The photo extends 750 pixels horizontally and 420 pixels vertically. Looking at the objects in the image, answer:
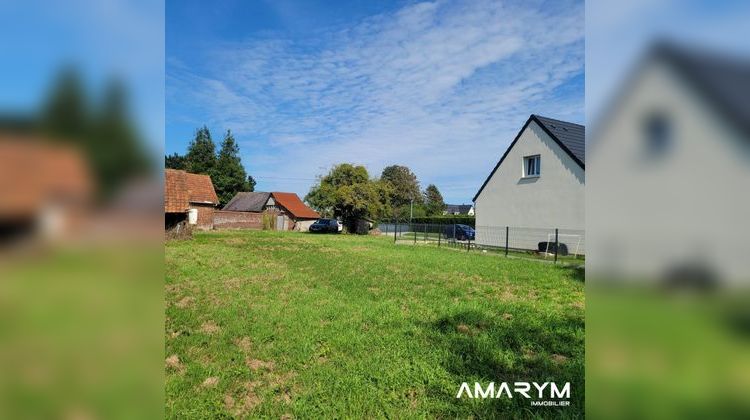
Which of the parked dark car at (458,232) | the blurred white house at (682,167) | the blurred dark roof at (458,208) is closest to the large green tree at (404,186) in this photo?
the blurred dark roof at (458,208)

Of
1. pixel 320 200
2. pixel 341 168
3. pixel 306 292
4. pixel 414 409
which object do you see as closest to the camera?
pixel 414 409

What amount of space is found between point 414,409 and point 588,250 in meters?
2.41

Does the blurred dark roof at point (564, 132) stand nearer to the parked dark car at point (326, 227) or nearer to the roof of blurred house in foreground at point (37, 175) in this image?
the roof of blurred house in foreground at point (37, 175)

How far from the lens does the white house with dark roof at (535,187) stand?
16781mm

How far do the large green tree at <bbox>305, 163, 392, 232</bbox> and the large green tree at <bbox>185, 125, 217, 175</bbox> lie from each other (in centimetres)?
2026

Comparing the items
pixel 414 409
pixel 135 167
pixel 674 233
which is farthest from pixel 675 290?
pixel 414 409

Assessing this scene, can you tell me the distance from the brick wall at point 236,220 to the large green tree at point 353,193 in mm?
8473

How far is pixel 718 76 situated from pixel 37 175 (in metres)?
1.49

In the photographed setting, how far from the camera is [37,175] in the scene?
30.8 inches

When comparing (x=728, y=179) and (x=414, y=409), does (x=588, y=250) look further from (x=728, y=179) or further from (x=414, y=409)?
(x=414, y=409)

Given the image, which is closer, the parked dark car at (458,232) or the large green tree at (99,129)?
the large green tree at (99,129)

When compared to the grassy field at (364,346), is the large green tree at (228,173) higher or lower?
higher

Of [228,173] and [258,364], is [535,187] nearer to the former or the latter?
[258,364]

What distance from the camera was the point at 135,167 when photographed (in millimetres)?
969
